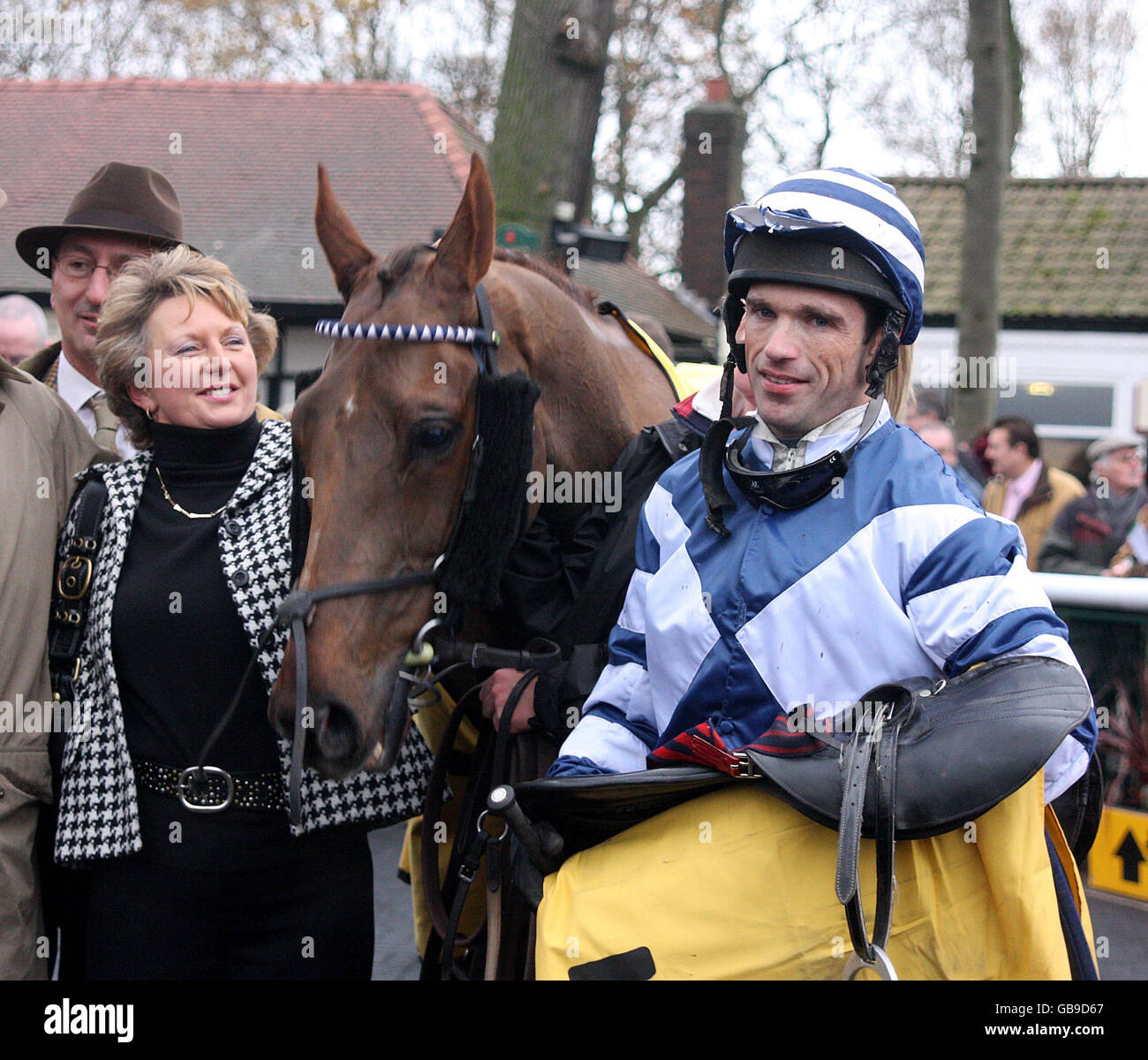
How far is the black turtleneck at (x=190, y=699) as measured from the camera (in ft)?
7.50

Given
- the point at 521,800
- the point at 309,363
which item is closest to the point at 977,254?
the point at 521,800

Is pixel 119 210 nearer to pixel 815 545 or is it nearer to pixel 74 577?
pixel 74 577

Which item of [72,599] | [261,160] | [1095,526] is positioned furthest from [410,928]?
[261,160]

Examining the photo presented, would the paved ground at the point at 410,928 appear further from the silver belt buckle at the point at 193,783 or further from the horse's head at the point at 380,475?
→ the silver belt buckle at the point at 193,783

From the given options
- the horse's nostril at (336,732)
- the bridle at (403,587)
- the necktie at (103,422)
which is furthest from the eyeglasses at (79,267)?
the horse's nostril at (336,732)

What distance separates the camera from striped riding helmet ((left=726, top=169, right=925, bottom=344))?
1.76 meters

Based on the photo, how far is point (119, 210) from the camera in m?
3.25

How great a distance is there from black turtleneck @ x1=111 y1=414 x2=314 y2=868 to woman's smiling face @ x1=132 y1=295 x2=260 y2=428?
316mm

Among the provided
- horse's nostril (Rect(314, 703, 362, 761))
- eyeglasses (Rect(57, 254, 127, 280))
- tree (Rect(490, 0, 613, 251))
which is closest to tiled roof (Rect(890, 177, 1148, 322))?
tree (Rect(490, 0, 613, 251))

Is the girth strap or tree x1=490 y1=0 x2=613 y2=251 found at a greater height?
tree x1=490 y1=0 x2=613 y2=251

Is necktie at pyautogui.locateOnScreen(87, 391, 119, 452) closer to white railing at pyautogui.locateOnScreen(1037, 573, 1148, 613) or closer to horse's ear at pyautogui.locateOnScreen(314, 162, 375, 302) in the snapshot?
horse's ear at pyautogui.locateOnScreen(314, 162, 375, 302)

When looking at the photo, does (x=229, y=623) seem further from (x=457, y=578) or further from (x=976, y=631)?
(x=976, y=631)

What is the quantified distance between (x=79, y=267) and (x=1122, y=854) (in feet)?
11.5

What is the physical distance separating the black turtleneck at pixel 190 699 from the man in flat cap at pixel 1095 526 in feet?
16.3
